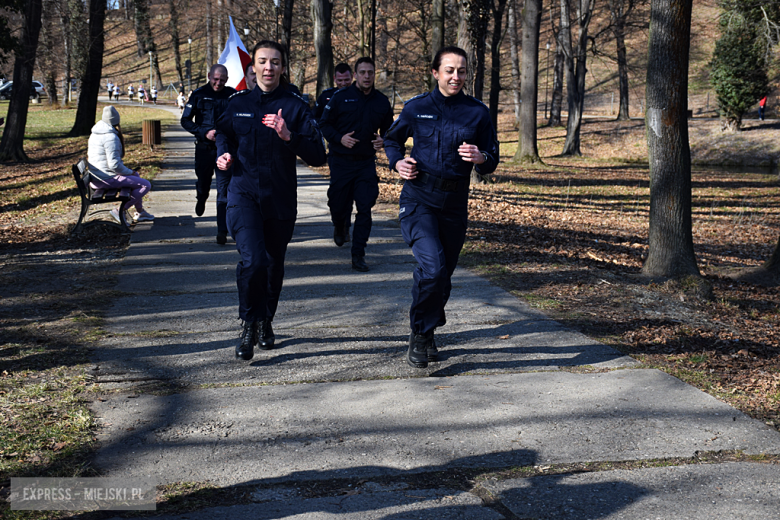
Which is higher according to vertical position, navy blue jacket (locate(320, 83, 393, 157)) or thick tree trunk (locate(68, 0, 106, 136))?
thick tree trunk (locate(68, 0, 106, 136))

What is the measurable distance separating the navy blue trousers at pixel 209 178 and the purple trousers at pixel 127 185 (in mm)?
904

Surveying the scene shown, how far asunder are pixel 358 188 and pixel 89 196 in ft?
13.8

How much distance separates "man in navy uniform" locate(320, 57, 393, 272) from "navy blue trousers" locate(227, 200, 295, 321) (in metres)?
2.85

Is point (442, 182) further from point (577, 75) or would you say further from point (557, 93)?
point (557, 93)

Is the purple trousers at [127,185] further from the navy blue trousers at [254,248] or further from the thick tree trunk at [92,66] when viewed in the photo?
the thick tree trunk at [92,66]

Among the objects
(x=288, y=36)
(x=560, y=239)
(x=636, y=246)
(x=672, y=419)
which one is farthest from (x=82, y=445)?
(x=288, y=36)

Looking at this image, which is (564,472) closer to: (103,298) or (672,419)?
(672,419)

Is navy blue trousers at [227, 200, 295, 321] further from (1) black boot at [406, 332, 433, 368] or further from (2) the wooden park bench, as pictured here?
(2) the wooden park bench

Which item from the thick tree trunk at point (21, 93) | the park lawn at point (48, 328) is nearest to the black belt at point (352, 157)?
the park lawn at point (48, 328)

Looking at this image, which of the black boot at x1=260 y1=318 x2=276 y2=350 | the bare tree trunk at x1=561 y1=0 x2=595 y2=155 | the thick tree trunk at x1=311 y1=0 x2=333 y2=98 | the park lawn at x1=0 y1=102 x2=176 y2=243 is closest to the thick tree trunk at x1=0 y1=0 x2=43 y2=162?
the park lawn at x1=0 y1=102 x2=176 y2=243

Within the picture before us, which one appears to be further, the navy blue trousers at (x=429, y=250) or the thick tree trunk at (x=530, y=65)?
the thick tree trunk at (x=530, y=65)

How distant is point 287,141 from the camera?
4.94 m

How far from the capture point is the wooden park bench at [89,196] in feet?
33.3

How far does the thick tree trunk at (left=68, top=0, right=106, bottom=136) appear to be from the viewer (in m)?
27.6
